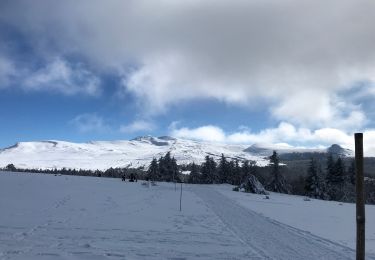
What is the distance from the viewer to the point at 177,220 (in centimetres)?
2050

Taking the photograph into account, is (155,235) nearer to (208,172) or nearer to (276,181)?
(276,181)

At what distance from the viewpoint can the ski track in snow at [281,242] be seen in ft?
41.3

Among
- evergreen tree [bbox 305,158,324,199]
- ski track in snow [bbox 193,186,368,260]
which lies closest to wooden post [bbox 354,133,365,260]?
ski track in snow [bbox 193,186,368,260]

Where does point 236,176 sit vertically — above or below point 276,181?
above

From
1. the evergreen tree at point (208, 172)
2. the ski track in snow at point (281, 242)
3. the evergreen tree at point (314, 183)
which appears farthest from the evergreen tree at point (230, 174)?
the ski track in snow at point (281, 242)

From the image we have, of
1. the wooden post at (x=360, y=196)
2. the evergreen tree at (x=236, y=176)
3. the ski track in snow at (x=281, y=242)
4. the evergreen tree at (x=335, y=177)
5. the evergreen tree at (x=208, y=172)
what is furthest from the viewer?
the evergreen tree at (x=236, y=176)

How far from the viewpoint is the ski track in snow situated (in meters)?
12.6

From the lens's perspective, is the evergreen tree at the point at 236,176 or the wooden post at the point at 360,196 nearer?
the wooden post at the point at 360,196

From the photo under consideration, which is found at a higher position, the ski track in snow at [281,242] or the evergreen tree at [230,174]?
the evergreen tree at [230,174]

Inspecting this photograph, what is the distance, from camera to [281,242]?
14703 millimetres

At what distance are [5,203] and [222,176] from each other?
230 ft

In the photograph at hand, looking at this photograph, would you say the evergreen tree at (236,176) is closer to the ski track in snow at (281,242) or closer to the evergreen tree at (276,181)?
the evergreen tree at (276,181)

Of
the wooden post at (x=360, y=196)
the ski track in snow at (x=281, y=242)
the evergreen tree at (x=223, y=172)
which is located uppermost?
the evergreen tree at (x=223, y=172)

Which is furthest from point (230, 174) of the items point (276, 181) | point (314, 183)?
point (314, 183)
